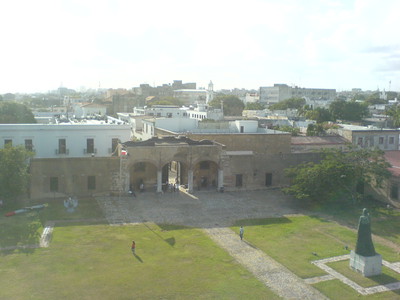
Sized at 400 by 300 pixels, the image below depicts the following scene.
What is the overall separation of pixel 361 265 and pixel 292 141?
3025cm

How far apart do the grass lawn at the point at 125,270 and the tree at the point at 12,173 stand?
6710 millimetres

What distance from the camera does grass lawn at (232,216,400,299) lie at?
21766 mm

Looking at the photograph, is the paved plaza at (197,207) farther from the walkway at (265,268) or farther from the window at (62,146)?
the window at (62,146)

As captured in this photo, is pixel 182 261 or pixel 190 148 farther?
pixel 190 148

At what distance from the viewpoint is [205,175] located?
4234 cm

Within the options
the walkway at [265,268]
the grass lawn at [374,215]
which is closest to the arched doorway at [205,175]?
the grass lawn at [374,215]

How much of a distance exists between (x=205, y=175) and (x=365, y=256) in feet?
71.0

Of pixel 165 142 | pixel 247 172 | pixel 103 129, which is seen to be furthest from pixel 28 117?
pixel 247 172

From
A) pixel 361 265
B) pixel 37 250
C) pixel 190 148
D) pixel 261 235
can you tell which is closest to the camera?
pixel 361 265

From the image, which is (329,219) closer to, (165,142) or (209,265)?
(209,265)

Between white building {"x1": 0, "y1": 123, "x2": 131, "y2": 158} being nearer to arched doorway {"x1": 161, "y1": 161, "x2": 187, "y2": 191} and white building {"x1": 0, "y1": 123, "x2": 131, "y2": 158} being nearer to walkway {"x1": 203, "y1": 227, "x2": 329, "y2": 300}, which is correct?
arched doorway {"x1": 161, "y1": 161, "x2": 187, "y2": 191}

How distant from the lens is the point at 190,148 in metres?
39.3

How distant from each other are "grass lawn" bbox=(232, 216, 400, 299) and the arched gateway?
10.1 meters

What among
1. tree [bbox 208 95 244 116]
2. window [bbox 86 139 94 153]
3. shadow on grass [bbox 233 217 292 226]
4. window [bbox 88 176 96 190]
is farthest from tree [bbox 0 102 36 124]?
tree [bbox 208 95 244 116]
